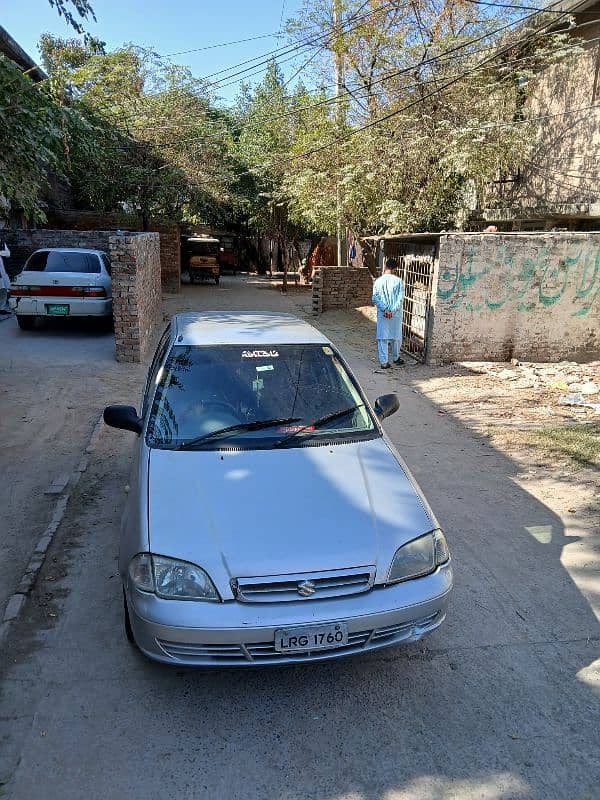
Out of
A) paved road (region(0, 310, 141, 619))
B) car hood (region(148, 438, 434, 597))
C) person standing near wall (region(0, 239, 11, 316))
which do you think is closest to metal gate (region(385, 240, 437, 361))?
paved road (region(0, 310, 141, 619))

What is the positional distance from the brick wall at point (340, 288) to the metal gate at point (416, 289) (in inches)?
180

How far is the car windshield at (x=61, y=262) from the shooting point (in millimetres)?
11578

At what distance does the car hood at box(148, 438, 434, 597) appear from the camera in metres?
2.72

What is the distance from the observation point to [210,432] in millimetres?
3592

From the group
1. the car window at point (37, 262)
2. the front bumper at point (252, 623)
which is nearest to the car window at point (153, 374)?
the front bumper at point (252, 623)

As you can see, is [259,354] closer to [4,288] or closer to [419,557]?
[419,557]

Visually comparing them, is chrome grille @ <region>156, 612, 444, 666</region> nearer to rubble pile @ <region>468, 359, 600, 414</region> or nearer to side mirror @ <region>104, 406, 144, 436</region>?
side mirror @ <region>104, 406, 144, 436</region>

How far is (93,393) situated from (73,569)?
4.64 metres

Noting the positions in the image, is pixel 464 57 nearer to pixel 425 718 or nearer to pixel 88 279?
pixel 88 279

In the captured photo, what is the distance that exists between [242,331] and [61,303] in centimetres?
790

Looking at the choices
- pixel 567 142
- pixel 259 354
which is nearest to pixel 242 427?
pixel 259 354

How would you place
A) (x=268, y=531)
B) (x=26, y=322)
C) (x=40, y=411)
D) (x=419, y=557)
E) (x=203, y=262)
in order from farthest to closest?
(x=203, y=262), (x=26, y=322), (x=40, y=411), (x=419, y=557), (x=268, y=531)

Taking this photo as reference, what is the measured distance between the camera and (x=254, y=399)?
3.88m

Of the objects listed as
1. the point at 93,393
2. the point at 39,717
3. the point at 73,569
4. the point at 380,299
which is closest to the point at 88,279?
the point at 93,393
